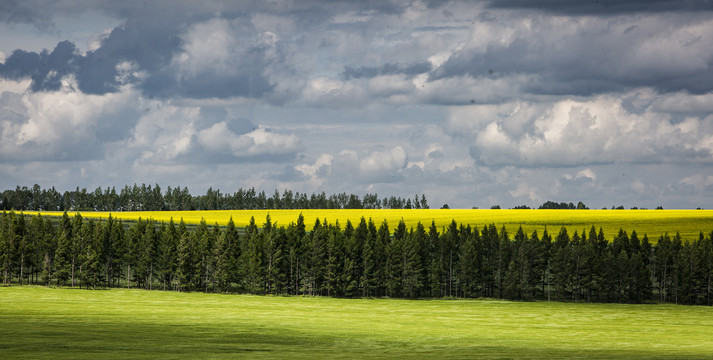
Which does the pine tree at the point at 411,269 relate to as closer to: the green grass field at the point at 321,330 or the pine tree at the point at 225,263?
the green grass field at the point at 321,330

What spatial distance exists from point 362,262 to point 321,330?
3244 inches

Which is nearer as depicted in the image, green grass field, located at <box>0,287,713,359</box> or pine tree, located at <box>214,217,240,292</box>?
green grass field, located at <box>0,287,713,359</box>

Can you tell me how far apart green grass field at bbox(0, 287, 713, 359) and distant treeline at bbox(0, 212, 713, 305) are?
2768 centimetres

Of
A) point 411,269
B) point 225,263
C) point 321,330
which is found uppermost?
point 225,263

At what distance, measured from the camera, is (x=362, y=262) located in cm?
15262

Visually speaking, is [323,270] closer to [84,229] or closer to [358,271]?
[358,271]

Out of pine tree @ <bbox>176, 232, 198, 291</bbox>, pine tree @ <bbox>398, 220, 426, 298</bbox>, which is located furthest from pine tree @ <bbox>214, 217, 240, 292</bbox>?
pine tree @ <bbox>398, 220, 426, 298</bbox>

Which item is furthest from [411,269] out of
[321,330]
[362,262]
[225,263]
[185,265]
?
[321,330]

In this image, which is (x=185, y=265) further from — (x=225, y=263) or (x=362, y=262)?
(x=362, y=262)

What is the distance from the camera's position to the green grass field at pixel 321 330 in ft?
172

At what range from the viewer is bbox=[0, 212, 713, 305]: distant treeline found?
14338 centimetres

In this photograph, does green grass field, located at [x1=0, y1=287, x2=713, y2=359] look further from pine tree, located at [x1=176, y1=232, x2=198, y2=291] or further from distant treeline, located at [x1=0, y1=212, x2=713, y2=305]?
pine tree, located at [x1=176, y1=232, x2=198, y2=291]

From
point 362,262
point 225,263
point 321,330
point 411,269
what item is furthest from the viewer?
point 362,262

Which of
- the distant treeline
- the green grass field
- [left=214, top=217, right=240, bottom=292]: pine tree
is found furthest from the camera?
[left=214, top=217, right=240, bottom=292]: pine tree
